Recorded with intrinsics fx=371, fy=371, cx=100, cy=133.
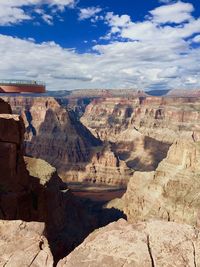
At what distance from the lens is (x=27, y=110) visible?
193m

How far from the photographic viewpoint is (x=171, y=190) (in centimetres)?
6712

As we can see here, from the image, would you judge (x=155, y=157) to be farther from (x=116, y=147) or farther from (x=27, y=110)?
(x=27, y=110)

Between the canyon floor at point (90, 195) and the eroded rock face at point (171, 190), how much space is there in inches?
7.4

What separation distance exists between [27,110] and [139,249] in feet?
613

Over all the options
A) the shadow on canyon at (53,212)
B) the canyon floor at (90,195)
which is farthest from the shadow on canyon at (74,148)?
the shadow on canyon at (53,212)

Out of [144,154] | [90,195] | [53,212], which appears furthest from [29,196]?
[144,154]

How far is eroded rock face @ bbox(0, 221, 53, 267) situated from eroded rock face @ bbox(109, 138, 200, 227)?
48.7m

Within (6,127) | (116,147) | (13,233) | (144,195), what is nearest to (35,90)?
(144,195)

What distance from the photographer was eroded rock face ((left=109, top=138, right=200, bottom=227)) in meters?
62.7

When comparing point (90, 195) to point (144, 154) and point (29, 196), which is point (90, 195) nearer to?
point (144, 154)

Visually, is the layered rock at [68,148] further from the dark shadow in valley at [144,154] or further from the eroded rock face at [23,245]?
the eroded rock face at [23,245]

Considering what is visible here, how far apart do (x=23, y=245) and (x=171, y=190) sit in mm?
57407

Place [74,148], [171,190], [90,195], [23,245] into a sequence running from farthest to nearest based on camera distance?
[74,148]
[90,195]
[171,190]
[23,245]

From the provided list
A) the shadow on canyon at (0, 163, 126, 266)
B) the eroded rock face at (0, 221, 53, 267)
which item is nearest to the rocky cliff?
the shadow on canyon at (0, 163, 126, 266)
